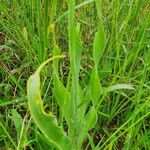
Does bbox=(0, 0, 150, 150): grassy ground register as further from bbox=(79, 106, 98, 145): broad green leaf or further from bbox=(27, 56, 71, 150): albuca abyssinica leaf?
bbox=(27, 56, 71, 150): albuca abyssinica leaf

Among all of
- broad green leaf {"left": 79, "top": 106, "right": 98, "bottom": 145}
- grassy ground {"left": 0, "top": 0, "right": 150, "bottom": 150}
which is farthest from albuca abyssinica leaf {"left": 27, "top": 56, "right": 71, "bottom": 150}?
grassy ground {"left": 0, "top": 0, "right": 150, "bottom": 150}

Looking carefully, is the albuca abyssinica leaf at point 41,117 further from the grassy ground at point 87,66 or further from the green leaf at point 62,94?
the grassy ground at point 87,66

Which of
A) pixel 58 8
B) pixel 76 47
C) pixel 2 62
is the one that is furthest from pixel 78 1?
pixel 76 47

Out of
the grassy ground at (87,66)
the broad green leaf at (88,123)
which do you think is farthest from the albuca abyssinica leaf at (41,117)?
the grassy ground at (87,66)

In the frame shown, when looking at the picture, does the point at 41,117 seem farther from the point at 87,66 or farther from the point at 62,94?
the point at 87,66

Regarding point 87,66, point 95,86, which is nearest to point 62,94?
point 95,86

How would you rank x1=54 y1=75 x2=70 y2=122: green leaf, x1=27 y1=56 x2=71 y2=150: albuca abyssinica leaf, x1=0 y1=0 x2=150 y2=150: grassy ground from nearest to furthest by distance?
x1=27 y1=56 x2=71 y2=150: albuca abyssinica leaf < x1=54 y1=75 x2=70 y2=122: green leaf < x1=0 y1=0 x2=150 y2=150: grassy ground
